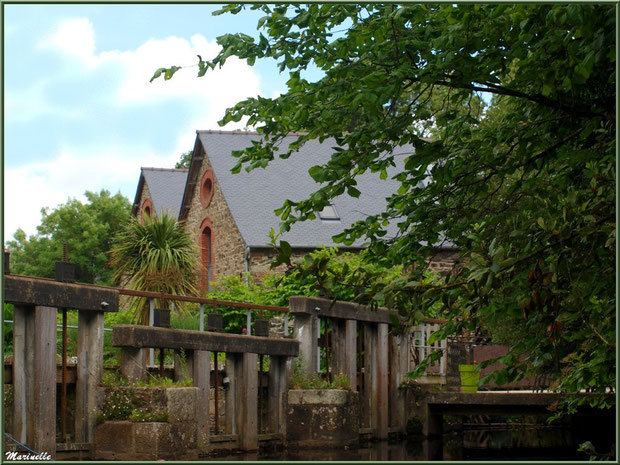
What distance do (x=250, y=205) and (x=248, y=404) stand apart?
11794 millimetres

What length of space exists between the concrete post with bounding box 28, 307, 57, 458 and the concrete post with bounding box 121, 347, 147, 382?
988 millimetres

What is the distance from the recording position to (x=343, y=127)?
6.46m

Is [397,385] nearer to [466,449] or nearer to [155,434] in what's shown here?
[466,449]

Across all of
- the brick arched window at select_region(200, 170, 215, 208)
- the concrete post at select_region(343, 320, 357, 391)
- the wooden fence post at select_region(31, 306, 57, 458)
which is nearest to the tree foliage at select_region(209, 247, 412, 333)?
the concrete post at select_region(343, 320, 357, 391)

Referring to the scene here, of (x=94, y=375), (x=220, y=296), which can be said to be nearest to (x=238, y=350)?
(x=94, y=375)

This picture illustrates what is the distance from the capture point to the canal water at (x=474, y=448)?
11.8 m

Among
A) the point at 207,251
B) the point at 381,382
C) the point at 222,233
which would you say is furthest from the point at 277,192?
the point at 381,382

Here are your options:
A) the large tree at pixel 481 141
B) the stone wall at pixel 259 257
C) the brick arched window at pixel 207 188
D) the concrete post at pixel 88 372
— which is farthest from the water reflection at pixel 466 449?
the brick arched window at pixel 207 188

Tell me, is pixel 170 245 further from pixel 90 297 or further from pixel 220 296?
pixel 90 297

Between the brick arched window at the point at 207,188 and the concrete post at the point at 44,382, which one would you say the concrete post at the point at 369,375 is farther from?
the brick arched window at the point at 207,188

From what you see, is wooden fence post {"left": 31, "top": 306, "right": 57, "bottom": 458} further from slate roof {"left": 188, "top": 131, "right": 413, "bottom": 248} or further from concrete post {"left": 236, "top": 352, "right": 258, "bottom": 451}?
slate roof {"left": 188, "top": 131, "right": 413, "bottom": 248}

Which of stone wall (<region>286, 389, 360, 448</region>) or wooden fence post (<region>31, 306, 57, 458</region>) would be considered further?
stone wall (<region>286, 389, 360, 448</region>)

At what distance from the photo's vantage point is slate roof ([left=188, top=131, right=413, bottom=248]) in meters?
21.9

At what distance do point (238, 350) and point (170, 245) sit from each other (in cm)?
513
